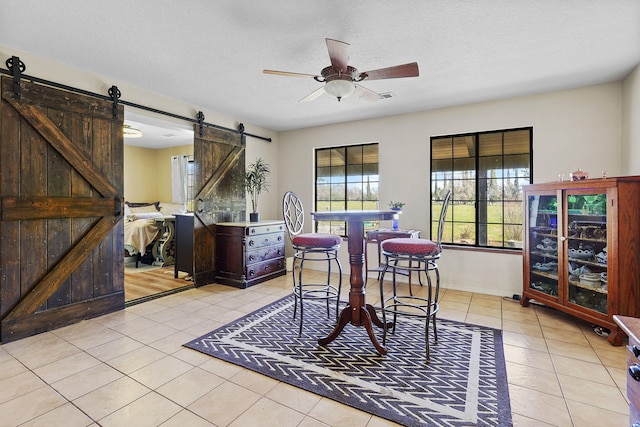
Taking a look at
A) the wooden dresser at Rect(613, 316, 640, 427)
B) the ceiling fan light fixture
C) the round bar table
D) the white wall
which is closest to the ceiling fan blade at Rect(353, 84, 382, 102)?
the ceiling fan light fixture

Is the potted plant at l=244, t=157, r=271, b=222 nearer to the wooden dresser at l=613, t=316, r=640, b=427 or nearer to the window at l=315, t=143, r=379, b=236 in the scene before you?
the window at l=315, t=143, r=379, b=236

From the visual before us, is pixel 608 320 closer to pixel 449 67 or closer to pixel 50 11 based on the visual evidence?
pixel 449 67

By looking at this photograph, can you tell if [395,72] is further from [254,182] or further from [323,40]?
[254,182]

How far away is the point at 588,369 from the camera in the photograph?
7.10ft

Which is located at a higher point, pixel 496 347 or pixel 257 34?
pixel 257 34

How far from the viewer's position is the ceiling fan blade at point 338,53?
6.89 ft

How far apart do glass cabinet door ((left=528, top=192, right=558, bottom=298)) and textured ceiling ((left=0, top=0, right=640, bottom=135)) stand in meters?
1.37

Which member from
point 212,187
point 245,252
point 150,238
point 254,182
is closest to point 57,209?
point 212,187

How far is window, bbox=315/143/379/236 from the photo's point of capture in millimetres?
5039

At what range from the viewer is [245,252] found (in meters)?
4.24

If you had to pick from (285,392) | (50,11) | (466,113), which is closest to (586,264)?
(466,113)

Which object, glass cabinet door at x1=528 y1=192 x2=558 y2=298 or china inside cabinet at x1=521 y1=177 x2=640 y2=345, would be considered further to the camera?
glass cabinet door at x1=528 y1=192 x2=558 y2=298

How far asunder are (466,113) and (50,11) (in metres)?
4.44

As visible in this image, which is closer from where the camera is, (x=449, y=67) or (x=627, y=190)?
(x=627, y=190)
